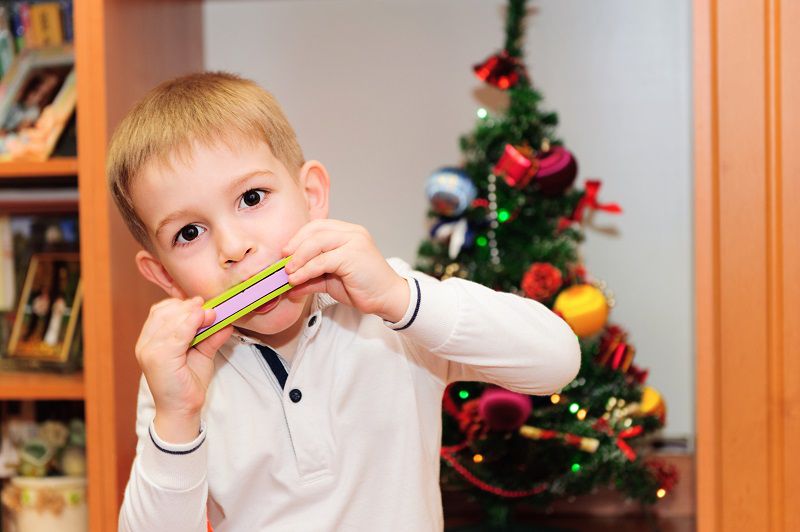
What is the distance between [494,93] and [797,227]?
2.11 ft

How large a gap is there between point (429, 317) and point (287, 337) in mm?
220

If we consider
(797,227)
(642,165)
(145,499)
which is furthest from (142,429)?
(642,165)

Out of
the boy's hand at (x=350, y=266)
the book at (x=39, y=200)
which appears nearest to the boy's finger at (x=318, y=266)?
the boy's hand at (x=350, y=266)

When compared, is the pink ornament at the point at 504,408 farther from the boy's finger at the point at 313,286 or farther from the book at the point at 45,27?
the book at the point at 45,27

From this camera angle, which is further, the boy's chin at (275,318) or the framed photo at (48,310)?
the framed photo at (48,310)

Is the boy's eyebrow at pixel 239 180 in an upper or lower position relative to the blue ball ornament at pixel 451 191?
lower

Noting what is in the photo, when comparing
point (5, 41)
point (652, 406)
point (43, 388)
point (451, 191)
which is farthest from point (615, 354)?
point (5, 41)

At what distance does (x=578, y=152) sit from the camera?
4.96 feet

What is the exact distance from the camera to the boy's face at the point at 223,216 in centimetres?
77

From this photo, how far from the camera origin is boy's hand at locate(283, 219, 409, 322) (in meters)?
0.72

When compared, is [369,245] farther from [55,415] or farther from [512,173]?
[55,415]

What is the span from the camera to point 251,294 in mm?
736

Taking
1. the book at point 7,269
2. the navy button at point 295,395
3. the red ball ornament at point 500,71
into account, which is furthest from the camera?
the book at point 7,269

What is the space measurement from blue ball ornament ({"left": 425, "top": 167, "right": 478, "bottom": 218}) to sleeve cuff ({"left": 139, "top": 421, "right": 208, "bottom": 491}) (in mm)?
640
